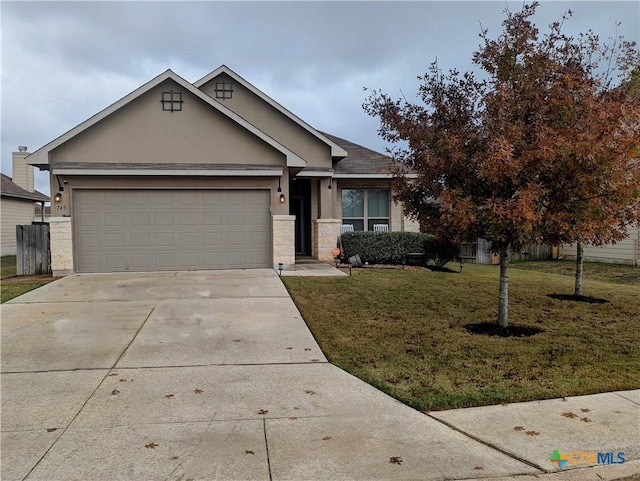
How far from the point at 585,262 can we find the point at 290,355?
58.3 feet

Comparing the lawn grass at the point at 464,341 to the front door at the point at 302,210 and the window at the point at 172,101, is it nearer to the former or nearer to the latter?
the window at the point at 172,101

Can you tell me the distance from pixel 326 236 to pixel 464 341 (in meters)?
10.5

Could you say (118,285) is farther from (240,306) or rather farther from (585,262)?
(585,262)

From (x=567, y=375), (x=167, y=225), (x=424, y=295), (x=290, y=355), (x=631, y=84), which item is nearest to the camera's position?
(x=567, y=375)

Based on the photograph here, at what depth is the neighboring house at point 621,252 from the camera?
18.2 m

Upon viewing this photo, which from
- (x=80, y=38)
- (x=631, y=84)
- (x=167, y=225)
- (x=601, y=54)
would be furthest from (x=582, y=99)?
(x=80, y=38)

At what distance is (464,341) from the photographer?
7129 millimetres

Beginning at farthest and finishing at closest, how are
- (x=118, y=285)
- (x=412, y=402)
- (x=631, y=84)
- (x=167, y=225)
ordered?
(x=167, y=225) → (x=118, y=285) → (x=631, y=84) → (x=412, y=402)

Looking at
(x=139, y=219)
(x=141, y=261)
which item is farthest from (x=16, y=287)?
(x=139, y=219)

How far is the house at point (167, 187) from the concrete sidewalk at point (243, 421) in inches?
260

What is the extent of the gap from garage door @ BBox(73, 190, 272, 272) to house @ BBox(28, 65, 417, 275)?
0.03m

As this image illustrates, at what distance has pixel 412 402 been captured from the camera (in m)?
4.85

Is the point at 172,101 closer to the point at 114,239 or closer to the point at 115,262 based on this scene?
the point at 114,239

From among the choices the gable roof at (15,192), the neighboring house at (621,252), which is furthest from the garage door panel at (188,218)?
the gable roof at (15,192)
